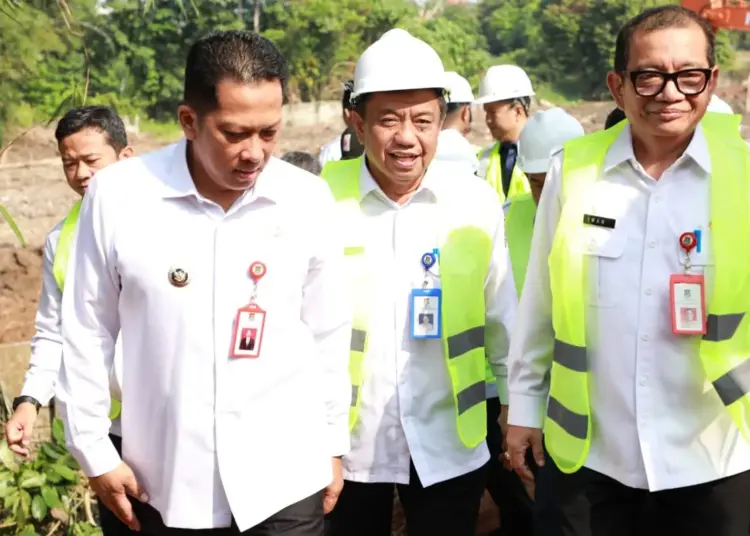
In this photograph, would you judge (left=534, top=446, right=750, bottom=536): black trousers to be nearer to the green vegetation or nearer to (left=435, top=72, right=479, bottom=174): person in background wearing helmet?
(left=435, top=72, right=479, bottom=174): person in background wearing helmet

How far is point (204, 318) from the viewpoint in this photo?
2584 mm

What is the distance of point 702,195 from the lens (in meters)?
2.76

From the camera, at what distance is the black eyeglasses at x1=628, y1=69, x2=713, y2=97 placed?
2.69 meters

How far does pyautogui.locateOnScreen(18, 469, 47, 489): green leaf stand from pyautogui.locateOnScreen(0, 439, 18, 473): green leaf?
0.05 metres

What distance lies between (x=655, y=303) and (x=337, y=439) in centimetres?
92

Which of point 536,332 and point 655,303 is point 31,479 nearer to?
point 536,332

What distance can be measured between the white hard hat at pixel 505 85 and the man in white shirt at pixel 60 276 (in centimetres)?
327

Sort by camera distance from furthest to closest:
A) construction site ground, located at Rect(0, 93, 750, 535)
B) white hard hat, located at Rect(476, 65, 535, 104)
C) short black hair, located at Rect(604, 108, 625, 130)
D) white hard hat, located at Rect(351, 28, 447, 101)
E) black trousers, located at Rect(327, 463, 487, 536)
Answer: white hard hat, located at Rect(476, 65, 535, 104)
construction site ground, located at Rect(0, 93, 750, 535)
short black hair, located at Rect(604, 108, 625, 130)
black trousers, located at Rect(327, 463, 487, 536)
white hard hat, located at Rect(351, 28, 447, 101)

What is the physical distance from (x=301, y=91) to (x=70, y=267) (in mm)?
33239

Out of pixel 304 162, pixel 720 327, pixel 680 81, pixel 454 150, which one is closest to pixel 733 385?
pixel 720 327

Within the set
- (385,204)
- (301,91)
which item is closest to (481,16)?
(301,91)

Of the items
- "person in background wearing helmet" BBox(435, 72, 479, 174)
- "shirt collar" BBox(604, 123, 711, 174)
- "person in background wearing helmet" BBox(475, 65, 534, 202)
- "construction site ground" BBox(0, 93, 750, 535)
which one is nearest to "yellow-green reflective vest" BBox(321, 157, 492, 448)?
"shirt collar" BBox(604, 123, 711, 174)

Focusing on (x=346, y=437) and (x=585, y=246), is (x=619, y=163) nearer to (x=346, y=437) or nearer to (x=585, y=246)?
(x=585, y=246)

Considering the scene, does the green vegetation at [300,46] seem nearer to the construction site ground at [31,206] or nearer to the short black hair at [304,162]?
the construction site ground at [31,206]
